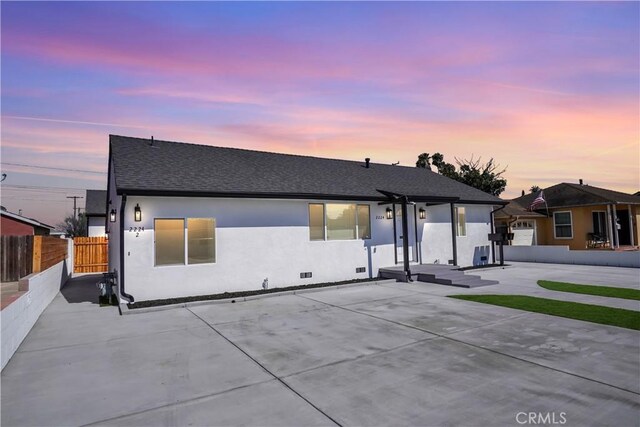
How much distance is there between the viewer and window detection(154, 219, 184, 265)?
9.63 meters

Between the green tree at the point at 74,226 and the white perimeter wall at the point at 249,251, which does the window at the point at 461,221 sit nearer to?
the white perimeter wall at the point at 249,251

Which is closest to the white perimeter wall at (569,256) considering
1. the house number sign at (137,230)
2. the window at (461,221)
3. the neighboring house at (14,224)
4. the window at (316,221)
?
the window at (461,221)

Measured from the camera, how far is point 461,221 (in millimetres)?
16578

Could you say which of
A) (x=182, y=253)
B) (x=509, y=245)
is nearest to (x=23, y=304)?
(x=182, y=253)

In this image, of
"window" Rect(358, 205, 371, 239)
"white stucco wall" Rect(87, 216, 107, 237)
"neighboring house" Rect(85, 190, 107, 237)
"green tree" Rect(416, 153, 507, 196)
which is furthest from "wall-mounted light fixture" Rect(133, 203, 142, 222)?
"green tree" Rect(416, 153, 507, 196)

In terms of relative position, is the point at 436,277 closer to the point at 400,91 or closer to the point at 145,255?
the point at 400,91

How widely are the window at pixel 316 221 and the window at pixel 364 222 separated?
171cm

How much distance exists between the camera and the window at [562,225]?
21359 mm

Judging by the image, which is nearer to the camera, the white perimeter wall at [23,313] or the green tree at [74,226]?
the white perimeter wall at [23,313]

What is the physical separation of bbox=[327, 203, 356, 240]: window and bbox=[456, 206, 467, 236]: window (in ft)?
20.5

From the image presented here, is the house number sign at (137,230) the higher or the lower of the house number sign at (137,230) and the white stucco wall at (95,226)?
the lower

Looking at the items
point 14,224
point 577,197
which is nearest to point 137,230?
point 14,224

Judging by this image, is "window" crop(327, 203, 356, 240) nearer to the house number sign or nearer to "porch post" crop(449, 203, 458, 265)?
"porch post" crop(449, 203, 458, 265)

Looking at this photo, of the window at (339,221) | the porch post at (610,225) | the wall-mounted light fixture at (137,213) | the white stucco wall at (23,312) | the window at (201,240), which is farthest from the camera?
the porch post at (610,225)
